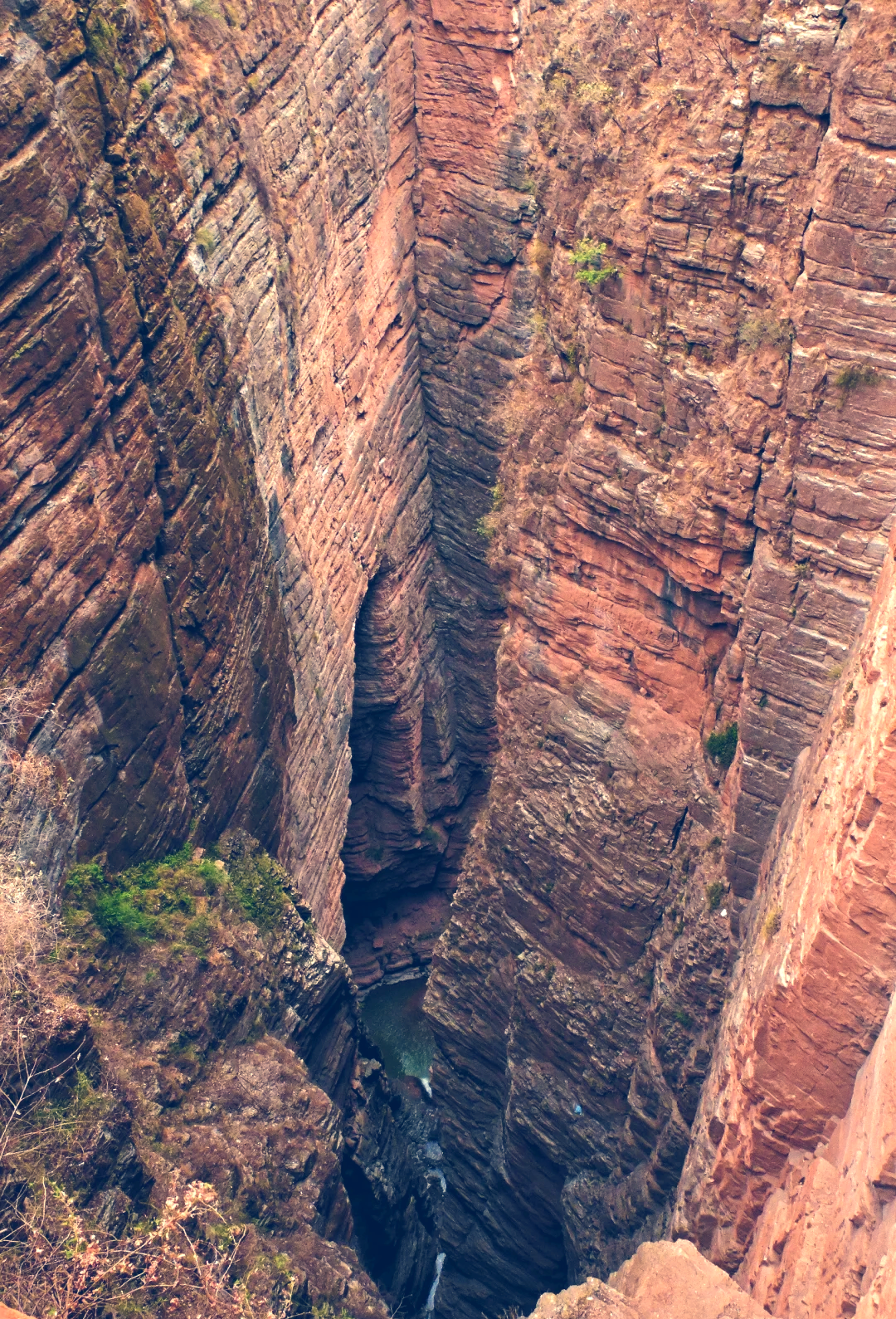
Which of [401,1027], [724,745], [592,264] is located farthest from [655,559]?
[401,1027]

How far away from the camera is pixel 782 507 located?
40.7ft

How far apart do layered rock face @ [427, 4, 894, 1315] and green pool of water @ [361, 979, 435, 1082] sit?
461 cm

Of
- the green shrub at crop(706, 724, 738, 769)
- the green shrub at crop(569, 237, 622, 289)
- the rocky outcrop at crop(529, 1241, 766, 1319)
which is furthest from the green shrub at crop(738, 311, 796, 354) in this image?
the rocky outcrop at crop(529, 1241, 766, 1319)

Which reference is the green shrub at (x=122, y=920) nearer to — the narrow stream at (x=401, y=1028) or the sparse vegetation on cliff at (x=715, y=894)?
the sparse vegetation on cliff at (x=715, y=894)

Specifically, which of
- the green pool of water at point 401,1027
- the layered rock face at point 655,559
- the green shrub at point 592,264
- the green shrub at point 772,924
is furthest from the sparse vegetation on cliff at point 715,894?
the green pool of water at point 401,1027

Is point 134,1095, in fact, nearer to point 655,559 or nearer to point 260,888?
point 260,888

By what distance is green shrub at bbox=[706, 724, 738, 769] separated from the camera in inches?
554

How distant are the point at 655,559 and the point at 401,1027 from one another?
43.5 feet

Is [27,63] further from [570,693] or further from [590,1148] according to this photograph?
[590,1148]

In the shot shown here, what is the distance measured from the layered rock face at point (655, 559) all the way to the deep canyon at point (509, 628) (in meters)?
0.05

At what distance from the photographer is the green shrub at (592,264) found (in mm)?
14047

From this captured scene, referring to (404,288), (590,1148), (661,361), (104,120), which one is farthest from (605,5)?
(590,1148)

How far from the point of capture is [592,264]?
1422cm

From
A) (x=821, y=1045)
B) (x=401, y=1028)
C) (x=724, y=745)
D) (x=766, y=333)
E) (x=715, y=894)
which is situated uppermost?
(x=766, y=333)
